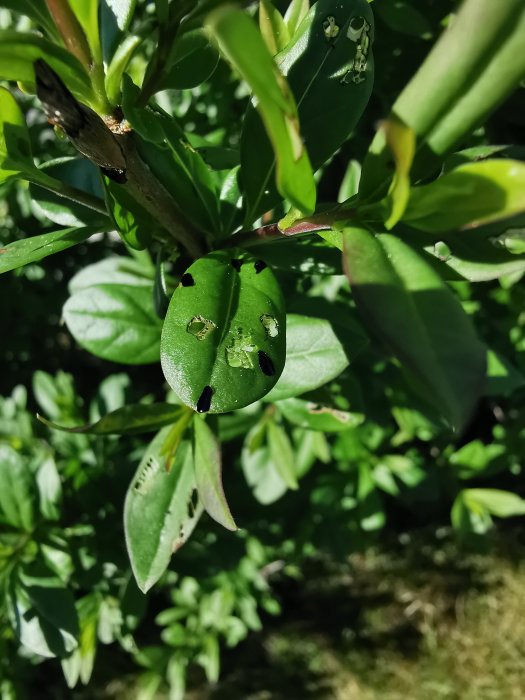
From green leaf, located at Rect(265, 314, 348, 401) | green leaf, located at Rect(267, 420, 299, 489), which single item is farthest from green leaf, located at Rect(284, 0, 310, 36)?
green leaf, located at Rect(267, 420, 299, 489)

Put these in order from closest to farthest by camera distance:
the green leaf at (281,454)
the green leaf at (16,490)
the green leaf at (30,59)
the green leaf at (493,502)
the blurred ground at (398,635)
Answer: the green leaf at (30,59)
the green leaf at (16,490)
the green leaf at (281,454)
the green leaf at (493,502)
the blurred ground at (398,635)

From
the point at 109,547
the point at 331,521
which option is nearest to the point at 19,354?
the point at 109,547

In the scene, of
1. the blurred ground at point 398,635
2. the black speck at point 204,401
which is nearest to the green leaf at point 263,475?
the black speck at point 204,401

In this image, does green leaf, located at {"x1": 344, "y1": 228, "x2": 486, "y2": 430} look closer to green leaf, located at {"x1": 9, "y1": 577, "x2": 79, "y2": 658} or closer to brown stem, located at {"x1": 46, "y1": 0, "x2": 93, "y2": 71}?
brown stem, located at {"x1": 46, "y1": 0, "x2": 93, "y2": 71}

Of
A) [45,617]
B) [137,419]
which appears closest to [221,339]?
[137,419]

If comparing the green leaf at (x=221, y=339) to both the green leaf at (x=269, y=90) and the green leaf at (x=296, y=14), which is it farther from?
the green leaf at (x=296, y=14)

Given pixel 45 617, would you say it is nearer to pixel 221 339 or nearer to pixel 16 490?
pixel 16 490
